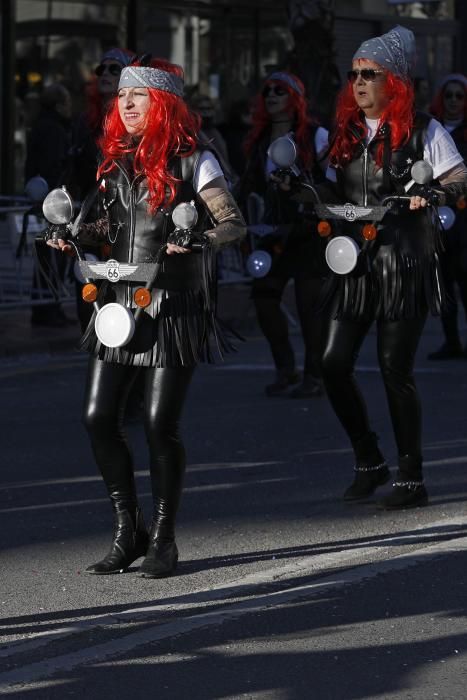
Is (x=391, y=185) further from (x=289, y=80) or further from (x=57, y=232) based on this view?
(x=289, y=80)

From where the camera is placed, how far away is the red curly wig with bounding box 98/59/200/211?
5832mm

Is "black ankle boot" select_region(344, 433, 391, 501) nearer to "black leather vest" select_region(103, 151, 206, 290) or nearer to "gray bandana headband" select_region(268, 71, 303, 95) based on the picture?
"black leather vest" select_region(103, 151, 206, 290)

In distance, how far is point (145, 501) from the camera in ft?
24.4

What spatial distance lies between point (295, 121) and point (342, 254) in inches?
126

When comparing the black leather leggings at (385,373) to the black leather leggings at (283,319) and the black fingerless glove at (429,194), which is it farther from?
the black leather leggings at (283,319)

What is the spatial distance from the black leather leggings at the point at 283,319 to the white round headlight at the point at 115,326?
4418 millimetres

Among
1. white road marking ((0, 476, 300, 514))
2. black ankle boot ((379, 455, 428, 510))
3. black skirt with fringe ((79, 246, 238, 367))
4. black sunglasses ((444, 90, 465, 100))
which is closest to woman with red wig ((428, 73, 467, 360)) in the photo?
black sunglasses ((444, 90, 465, 100))

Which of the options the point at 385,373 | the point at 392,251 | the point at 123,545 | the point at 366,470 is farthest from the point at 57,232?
the point at 366,470

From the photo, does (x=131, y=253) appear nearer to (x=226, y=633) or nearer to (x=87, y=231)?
(x=87, y=231)

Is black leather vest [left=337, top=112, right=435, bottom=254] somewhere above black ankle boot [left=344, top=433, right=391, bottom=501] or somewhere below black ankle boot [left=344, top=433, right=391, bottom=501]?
above

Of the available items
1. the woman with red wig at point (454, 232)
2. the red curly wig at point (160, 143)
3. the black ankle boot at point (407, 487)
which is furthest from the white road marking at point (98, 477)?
the woman with red wig at point (454, 232)

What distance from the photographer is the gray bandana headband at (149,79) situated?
5.86m

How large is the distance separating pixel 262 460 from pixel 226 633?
3.18 m

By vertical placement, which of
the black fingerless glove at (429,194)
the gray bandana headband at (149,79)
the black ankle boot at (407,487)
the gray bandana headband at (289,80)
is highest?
the gray bandana headband at (149,79)
